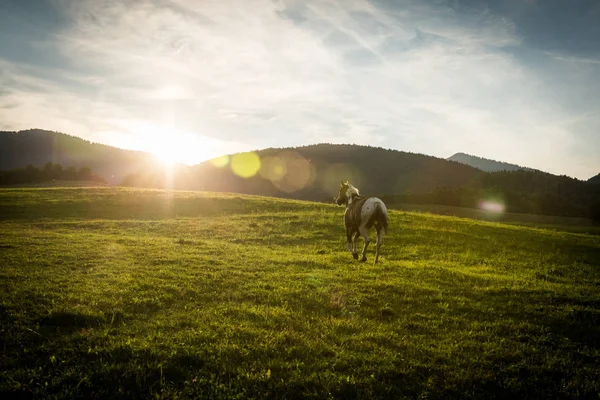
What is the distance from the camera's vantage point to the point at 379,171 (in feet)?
580

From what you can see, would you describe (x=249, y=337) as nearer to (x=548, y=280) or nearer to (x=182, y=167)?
(x=548, y=280)

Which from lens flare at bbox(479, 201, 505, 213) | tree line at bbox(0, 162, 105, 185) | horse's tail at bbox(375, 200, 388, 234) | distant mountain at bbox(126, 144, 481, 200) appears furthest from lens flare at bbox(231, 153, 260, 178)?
horse's tail at bbox(375, 200, 388, 234)

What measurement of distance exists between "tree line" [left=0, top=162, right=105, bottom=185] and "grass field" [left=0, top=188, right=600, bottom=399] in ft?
284

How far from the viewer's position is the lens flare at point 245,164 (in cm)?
17757

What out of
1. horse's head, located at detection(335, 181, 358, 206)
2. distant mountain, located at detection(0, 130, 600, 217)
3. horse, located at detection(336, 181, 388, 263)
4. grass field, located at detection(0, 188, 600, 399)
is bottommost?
grass field, located at detection(0, 188, 600, 399)

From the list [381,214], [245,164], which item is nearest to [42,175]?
[245,164]

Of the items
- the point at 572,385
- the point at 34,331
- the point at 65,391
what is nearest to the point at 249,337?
the point at 65,391

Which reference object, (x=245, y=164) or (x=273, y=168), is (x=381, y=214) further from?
(x=245, y=164)

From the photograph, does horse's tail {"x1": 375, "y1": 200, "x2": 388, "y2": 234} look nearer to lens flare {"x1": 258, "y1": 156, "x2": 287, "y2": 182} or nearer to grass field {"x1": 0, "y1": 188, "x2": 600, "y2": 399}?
grass field {"x1": 0, "y1": 188, "x2": 600, "y2": 399}

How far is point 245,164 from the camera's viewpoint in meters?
186

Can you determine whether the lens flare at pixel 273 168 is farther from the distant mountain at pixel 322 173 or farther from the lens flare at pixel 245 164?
the lens flare at pixel 245 164

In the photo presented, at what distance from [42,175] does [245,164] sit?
99844 millimetres

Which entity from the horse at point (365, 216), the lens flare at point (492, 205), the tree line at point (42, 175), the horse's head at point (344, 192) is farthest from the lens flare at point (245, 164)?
the horse at point (365, 216)

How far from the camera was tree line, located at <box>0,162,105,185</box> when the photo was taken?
9114 cm
